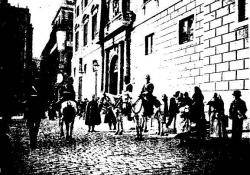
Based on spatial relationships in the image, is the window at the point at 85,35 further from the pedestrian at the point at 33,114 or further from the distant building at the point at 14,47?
the pedestrian at the point at 33,114

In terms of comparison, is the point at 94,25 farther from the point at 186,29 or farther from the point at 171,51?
the point at 186,29

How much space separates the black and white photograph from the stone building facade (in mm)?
42

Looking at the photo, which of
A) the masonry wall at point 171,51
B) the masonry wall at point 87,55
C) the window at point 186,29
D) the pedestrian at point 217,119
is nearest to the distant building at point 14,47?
the masonry wall at point 87,55

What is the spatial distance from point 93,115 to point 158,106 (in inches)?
184

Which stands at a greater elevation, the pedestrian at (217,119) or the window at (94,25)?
the window at (94,25)

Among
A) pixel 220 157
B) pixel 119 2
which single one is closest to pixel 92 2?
pixel 119 2

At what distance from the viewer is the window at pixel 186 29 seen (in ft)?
47.1

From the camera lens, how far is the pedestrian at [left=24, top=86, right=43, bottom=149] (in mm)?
9094

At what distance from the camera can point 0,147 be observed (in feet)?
13.9

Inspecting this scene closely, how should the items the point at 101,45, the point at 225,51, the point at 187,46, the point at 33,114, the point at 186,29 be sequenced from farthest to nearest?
the point at 101,45 < the point at 186,29 < the point at 187,46 < the point at 225,51 < the point at 33,114

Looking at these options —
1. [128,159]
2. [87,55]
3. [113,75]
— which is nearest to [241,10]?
[128,159]

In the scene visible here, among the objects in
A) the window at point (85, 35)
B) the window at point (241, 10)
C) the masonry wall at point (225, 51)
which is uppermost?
the window at point (85, 35)

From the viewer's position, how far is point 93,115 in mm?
15070

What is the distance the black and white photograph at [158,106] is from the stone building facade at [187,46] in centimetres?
4
